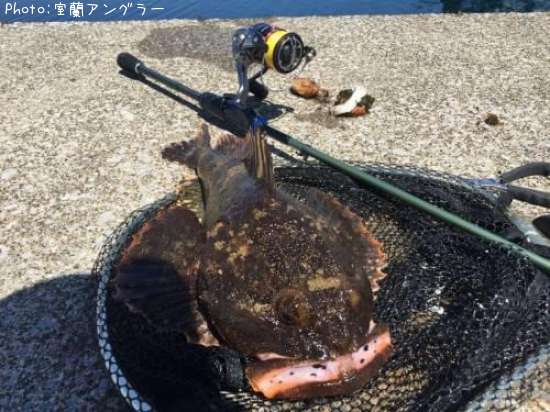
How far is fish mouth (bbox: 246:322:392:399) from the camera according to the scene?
7.38 feet

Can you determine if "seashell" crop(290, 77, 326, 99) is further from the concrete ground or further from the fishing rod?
the fishing rod

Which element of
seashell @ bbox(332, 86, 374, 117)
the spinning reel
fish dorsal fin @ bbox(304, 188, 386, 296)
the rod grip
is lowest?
fish dorsal fin @ bbox(304, 188, 386, 296)

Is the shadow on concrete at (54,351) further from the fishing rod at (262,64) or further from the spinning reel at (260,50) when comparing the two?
the spinning reel at (260,50)

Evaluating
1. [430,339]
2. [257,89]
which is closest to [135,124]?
[257,89]

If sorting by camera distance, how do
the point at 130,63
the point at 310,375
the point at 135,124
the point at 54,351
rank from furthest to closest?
the point at 130,63 < the point at 135,124 < the point at 54,351 < the point at 310,375

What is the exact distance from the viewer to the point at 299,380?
225cm

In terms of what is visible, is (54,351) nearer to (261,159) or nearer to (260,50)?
(261,159)

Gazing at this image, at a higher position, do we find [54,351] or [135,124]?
[135,124]

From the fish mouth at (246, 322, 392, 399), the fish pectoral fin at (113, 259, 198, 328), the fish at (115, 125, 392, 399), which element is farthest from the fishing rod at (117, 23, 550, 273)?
the fish mouth at (246, 322, 392, 399)

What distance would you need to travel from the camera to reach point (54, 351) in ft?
10.5

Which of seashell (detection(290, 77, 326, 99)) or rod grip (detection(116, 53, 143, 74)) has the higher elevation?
rod grip (detection(116, 53, 143, 74))

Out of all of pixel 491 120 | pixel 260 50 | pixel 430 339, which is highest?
pixel 260 50

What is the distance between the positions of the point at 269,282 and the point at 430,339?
92 centimetres

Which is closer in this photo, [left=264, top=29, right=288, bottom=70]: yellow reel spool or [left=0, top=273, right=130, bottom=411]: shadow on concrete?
[left=0, top=273, right=130, bottom=411]: shadow on concrete
